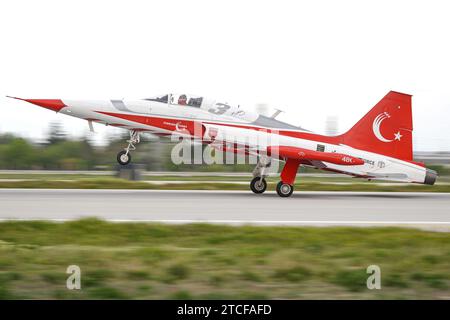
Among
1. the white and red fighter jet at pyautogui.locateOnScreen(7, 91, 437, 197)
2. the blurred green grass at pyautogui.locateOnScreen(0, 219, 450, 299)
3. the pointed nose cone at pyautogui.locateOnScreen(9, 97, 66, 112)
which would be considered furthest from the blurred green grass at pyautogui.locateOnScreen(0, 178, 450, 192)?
the blurred green grass at pyautogui.locateOnScreen(0, 219, 450, 299)

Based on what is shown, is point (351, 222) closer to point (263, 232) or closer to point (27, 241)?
point (263, 232)

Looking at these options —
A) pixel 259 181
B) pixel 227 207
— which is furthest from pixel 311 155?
pixel 227 207

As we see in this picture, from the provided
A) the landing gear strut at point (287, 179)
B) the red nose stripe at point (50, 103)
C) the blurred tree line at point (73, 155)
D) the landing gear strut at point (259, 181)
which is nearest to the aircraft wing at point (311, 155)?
the landing gear strut at point (287, 179)

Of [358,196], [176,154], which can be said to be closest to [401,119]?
[358,196]

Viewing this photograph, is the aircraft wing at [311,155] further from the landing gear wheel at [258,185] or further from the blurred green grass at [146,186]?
the blurred green grass at [146,186]

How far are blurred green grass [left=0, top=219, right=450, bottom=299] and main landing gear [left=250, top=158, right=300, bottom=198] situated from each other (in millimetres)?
7972

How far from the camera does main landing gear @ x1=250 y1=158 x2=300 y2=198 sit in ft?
66.3

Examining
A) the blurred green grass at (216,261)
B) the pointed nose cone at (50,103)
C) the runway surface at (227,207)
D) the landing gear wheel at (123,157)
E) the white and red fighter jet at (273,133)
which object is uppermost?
the pointed nose cone at (50,103)

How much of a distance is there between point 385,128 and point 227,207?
742 cm

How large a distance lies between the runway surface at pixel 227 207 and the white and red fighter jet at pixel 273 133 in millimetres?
1009

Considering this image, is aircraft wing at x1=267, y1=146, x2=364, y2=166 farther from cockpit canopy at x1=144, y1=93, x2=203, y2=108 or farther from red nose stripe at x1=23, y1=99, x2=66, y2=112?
red nose stripe at x1=23, y1=99, x2=66, y2=112

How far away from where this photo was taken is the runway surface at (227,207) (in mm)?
14203
